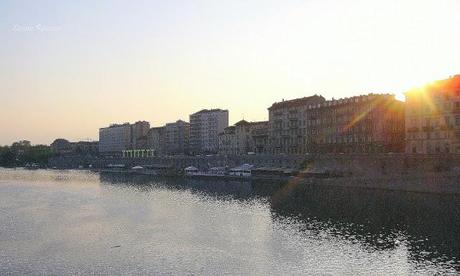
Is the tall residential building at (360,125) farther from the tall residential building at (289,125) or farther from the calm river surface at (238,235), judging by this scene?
the calm river surface at (238,235)

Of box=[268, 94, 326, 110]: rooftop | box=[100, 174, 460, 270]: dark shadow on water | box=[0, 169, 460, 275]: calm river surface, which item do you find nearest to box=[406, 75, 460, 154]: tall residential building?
box=[100, 174, 460, 270]: dark shadow on water

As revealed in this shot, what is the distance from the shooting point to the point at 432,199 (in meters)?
85.1

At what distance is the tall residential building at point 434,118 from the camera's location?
110438 millimetres

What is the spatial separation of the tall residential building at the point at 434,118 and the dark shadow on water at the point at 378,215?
24.3 metres

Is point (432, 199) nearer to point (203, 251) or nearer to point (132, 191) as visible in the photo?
point (203, 251)

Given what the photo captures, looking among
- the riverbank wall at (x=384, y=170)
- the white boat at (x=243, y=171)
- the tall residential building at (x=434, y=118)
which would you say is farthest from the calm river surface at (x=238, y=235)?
the white boat at (x=243, y=171)

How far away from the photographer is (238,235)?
198 ft

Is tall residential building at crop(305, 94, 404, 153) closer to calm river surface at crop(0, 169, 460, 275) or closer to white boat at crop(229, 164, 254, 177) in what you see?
white boat at crop(229, 164, 254, 177)

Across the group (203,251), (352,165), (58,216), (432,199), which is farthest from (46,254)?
(352,165)

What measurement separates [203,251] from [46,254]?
1643cm

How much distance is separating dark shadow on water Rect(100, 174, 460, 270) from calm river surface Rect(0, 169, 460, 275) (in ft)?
0.44

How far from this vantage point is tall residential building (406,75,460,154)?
362ft

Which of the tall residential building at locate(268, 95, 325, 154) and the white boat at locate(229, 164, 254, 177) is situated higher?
the tall residential building at locate(268, 95, 325, 154)

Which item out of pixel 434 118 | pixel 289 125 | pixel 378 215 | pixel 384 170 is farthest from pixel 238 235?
pixel 289 125
